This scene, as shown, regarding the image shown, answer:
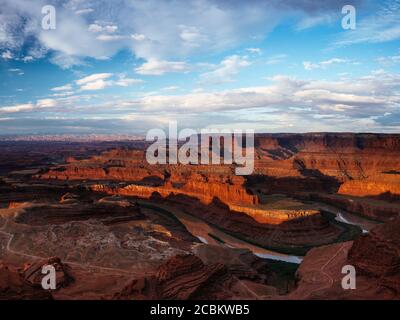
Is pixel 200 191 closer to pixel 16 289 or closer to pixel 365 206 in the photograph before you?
pixel 365 206

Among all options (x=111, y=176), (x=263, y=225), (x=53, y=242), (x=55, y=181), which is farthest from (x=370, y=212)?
(x=55, y=181)

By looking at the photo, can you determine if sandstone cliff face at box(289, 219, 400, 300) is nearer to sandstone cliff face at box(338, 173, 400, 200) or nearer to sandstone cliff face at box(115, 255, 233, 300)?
sandstone cliff face at box(115, 255, 233, 300)

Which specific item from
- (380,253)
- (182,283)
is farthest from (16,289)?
(380,253)

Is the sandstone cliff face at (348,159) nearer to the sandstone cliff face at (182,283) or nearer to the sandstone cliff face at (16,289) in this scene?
the sandstone cliff face at (182,283)

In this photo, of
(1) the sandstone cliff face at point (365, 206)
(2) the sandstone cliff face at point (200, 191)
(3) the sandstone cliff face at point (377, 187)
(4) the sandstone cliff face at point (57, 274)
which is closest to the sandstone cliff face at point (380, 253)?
(4) the sandstone cliff face at point (57, 274)

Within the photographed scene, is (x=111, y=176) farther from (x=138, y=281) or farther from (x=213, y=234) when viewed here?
(x=138, y=281)

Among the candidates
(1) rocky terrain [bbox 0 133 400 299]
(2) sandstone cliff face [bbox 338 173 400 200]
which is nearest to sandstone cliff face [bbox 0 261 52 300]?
(1) rocky terrain [bbox 0 133 400 299]

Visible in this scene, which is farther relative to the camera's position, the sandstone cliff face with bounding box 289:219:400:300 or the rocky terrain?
the rocky terrain

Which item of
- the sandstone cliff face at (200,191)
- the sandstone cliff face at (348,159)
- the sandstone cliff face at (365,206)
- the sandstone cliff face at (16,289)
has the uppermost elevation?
the sandstone cliff face at (348,159)
